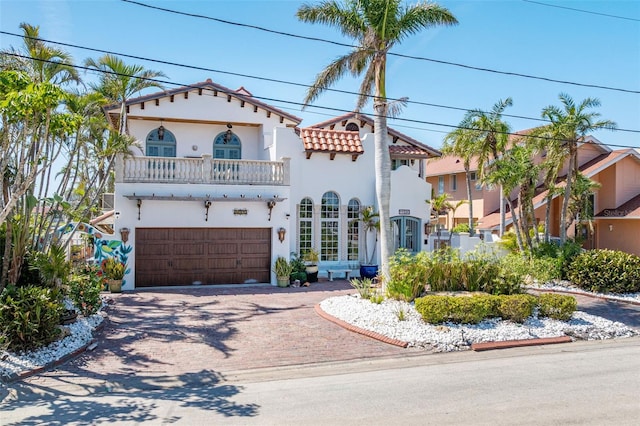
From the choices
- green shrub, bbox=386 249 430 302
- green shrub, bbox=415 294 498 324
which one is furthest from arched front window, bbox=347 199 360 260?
green shrub, bbox=415 294 498 324

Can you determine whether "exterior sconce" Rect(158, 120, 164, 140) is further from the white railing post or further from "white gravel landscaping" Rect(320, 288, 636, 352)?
"white gravel landscaping" Rect(320, 288, 636, 352)

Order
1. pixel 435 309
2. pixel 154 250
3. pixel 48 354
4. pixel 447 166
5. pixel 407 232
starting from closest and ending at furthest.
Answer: pixel 48 354 < pixel 435 309 < pixel 154 250 < pixel 407 232 < pixel 447 166

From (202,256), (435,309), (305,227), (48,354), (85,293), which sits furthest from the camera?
(305,227)

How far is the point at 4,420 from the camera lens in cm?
684

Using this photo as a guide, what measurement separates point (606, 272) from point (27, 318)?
1713cm

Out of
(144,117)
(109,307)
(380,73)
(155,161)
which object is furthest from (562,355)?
(144,117)

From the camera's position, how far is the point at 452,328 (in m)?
11.5

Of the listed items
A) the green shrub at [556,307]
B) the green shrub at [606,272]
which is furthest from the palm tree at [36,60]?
the green shrub at [606,272]

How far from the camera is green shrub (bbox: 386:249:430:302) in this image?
43.1 feet

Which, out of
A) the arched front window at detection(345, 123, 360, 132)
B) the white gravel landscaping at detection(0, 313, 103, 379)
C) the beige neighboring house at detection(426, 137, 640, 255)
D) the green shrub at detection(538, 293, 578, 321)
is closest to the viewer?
the white gravel landscaping at detection(0, 313, 103, 379)

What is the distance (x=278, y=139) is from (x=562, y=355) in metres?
12.9

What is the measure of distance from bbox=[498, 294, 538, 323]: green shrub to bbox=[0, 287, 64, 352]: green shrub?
10.1 meters

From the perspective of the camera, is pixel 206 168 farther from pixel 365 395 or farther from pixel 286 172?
pixel 365 395

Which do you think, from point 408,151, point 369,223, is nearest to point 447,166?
point 408,151
